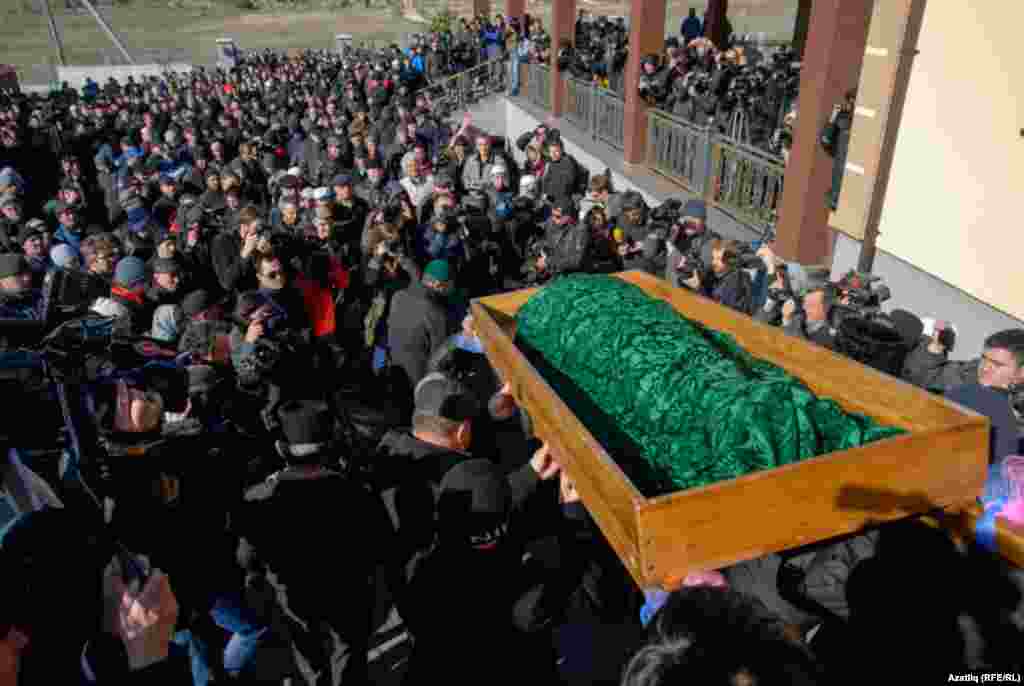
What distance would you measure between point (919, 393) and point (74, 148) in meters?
13.1

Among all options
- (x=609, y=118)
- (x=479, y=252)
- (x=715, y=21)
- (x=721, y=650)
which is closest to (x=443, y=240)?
(x=479, y=252)

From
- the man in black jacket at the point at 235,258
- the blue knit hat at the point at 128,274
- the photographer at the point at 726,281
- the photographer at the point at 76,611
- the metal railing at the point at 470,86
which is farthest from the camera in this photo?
the metal railing at the point at 470,86

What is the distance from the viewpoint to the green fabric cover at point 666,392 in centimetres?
233

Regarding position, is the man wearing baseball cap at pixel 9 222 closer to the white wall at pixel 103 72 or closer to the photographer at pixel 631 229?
the photographer at pixel 631 229

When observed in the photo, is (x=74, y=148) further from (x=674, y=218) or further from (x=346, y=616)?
(x=346, y=616)

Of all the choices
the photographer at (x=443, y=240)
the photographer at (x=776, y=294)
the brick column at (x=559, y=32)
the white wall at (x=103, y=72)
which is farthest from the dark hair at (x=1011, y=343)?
the white wall at (x=103, y=72)

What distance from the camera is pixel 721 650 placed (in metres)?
1.16

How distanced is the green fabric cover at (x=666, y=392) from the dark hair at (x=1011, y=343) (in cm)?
68

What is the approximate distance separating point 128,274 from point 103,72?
94.5 ft

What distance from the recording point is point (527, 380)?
10.3ft

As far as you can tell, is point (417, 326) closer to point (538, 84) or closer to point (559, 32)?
point (559, 32)

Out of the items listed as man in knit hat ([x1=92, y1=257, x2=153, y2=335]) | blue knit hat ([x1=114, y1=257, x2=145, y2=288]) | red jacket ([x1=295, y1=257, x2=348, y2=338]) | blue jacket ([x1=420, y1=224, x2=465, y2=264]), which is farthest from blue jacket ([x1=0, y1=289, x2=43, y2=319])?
blue jacket ([x1=420, y1=224, x2=465, y2=264])

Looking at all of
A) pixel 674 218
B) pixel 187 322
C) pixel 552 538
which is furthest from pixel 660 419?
pixel 674 218

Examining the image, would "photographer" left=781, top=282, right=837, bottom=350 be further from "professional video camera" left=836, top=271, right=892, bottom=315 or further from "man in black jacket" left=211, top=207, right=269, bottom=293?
"man in black jacket" left=211, top=207, right=269, bottom=293
